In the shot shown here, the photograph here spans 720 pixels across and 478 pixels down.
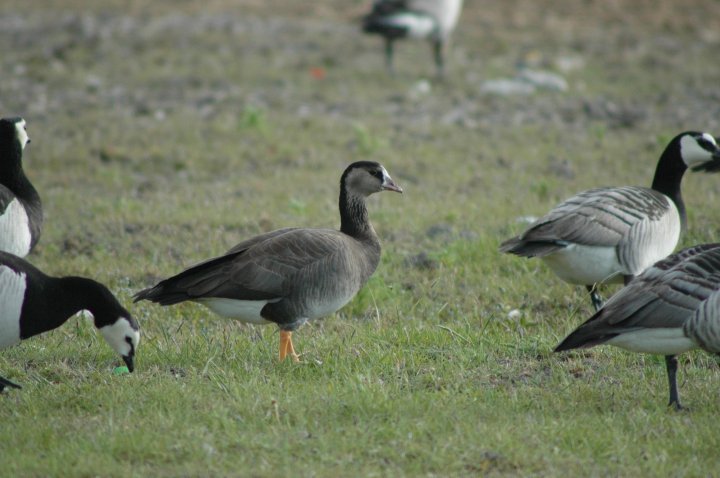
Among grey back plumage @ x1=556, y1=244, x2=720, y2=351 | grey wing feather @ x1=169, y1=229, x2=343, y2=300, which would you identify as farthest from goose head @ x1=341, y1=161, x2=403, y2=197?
grey back plumage @ x1=556, y1=244, x2=720, y2=351

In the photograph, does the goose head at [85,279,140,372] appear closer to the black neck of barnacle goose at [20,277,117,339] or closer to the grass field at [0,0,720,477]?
the black neck of barnacle goose at [20,277,117,339]

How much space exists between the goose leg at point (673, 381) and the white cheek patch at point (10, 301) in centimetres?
405

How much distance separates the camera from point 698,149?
7.99 meters

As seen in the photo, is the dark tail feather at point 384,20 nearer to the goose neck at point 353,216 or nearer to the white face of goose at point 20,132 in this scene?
the white face of goose at point 20,132

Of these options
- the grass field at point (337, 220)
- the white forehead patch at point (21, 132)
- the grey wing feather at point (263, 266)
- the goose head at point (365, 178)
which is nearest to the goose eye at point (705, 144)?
the grass field at point (337, 220)

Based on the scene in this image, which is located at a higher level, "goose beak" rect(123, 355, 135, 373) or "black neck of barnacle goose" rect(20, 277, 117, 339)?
"black neck of barnacle goose" rect(20, 277, 117, 339)

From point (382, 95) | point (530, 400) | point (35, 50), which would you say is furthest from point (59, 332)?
point (35, 50)

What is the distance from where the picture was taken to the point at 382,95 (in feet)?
53.5

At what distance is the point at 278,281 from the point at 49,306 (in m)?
1.52

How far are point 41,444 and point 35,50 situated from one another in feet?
50.0

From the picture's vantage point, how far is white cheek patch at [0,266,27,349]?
582cm

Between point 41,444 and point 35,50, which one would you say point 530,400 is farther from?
point 35,50

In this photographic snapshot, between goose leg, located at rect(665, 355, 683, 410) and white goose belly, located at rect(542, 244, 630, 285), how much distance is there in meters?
1.58

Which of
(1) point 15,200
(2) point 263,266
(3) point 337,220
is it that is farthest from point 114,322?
(3) point 337,220
